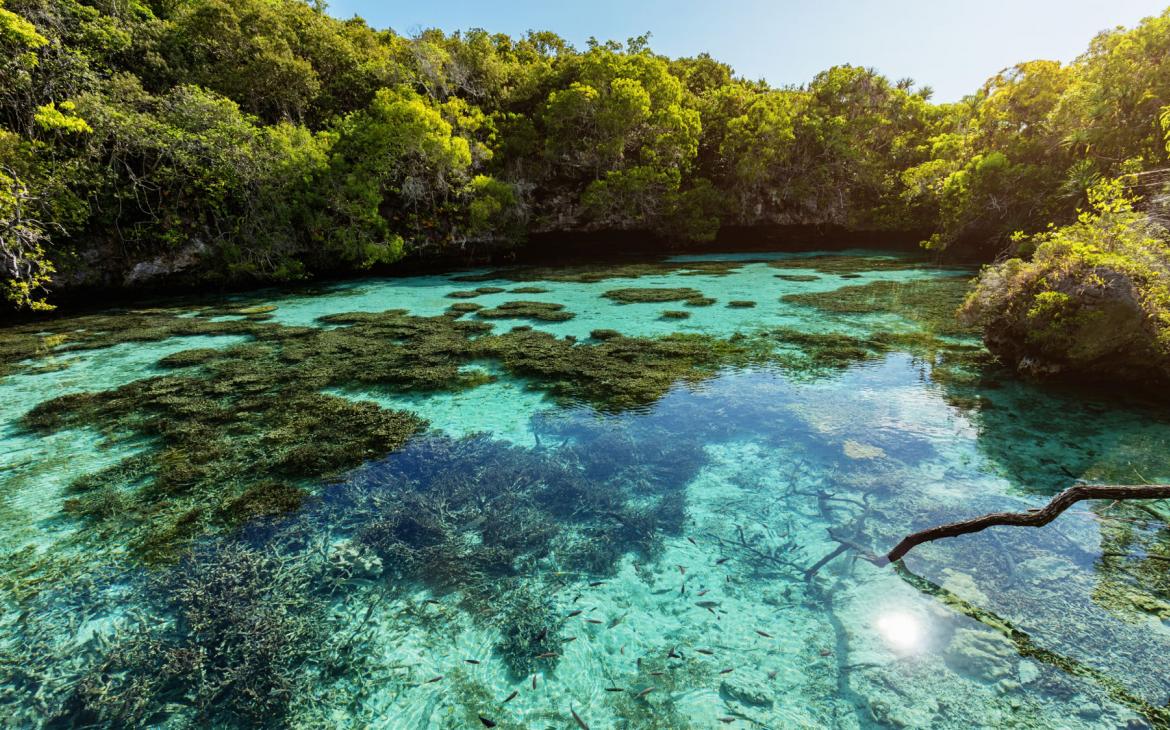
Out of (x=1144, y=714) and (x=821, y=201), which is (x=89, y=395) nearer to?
(x=1144, y=714)

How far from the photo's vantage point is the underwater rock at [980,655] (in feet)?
14.6

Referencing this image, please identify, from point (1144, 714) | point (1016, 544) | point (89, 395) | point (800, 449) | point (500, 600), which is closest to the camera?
point (1144, 714)

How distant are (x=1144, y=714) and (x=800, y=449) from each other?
16.0 ft

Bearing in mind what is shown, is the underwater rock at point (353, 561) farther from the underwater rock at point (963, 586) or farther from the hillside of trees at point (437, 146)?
the hillside of trees at point (437, 146)

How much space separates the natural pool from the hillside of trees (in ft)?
38.6

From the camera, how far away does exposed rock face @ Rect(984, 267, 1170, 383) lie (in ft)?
A: 30.8

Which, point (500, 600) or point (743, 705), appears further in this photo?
point (500, 600)

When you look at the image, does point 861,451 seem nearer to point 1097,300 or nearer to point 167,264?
point 1097,300

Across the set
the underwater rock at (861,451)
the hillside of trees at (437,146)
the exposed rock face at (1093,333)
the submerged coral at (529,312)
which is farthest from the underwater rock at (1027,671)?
the hillside of trees at (437,146)

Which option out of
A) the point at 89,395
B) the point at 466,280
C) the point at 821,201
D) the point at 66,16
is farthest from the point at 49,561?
the point at 821,201

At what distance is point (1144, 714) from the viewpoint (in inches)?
157

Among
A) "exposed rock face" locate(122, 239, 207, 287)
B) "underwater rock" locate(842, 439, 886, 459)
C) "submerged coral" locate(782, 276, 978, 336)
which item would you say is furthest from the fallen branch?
"exposed rock face" locate(122, 239, 207, 287)

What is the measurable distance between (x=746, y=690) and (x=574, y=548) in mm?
2632

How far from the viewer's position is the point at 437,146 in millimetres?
27031
